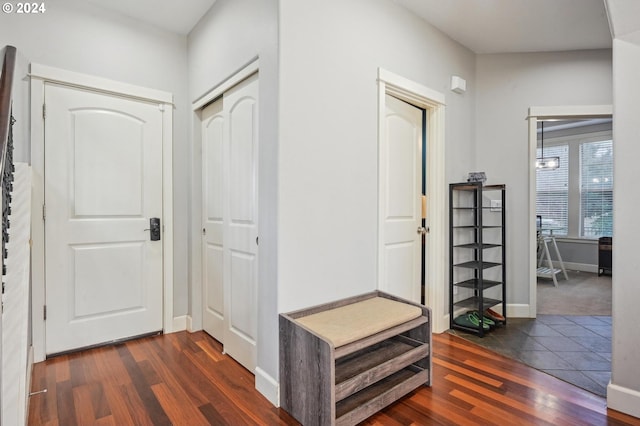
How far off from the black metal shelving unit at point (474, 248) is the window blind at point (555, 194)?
143 inches

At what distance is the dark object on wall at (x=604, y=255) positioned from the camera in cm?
542

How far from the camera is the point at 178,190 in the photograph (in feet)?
10.1

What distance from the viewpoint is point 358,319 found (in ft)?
6.34

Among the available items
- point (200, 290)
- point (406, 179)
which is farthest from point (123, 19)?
point (406, 179)

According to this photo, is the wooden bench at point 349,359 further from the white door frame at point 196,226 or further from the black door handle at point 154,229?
the black door handle at point 154,229

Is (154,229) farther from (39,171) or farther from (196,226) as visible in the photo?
(39,171)

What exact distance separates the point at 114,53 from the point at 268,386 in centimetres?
285

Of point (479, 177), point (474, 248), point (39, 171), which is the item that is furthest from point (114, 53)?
point (474, 248)

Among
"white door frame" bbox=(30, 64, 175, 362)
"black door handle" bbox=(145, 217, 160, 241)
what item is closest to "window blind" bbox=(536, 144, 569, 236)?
"black door handle" bbox=(145, 217, 160, 241)

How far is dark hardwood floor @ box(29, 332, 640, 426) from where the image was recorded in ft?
5.82

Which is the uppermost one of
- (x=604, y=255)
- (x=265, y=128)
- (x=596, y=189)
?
(x=265, y=128)

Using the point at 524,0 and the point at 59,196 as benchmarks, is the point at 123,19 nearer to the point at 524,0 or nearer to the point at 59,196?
the point at 59,196

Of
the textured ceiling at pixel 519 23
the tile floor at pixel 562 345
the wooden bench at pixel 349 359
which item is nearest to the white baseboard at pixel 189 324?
the wooden bench at pixel 349 359

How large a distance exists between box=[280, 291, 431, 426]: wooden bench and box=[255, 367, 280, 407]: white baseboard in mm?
40
